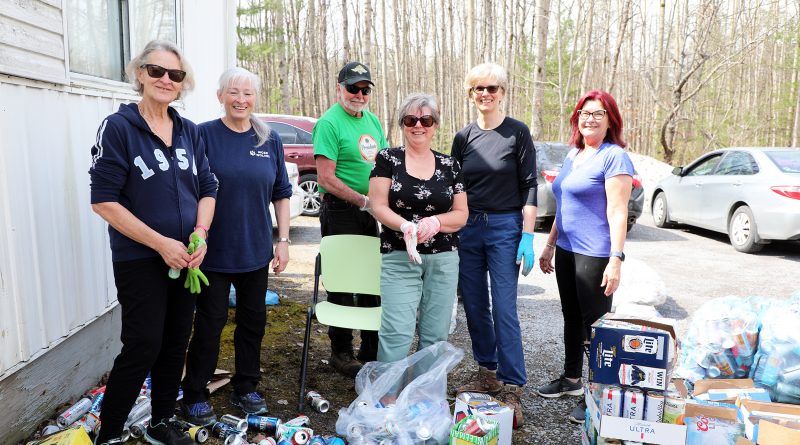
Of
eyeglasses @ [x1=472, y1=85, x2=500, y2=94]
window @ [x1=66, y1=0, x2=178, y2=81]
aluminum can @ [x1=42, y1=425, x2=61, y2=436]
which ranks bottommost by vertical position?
aluminum can @ [x1=42, y1=425, x2=61, y2=436]

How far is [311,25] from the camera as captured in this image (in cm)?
2084

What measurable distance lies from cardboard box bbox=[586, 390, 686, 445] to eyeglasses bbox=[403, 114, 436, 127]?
1674 mm

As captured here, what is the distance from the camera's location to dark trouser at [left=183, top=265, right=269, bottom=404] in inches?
112

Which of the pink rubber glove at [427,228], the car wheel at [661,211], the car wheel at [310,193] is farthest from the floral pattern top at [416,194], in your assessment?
the car wheel at [661,211]

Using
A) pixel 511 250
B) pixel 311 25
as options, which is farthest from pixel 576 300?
pixel 311 25

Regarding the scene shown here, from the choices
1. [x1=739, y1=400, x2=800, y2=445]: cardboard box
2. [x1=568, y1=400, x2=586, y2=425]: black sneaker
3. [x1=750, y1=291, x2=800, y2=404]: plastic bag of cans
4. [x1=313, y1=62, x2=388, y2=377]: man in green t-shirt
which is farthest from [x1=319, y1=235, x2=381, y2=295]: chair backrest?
[x1=750, y1=291, x2=800, y2=404]: plastic bag of cans

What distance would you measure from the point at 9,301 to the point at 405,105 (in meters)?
2.09

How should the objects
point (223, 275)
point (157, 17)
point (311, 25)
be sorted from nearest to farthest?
point (223, 275), point (157, 17), point (311, 25)

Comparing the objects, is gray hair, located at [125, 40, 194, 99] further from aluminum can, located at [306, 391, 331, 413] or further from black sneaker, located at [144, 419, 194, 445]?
aluminum can, located at [306, 391, 331, 413]

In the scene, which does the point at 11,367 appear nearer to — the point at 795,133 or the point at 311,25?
the point at 311,25

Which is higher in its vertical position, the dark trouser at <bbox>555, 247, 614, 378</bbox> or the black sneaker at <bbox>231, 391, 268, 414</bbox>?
the dark trouser at <bbox>555, 247, 614, 378</bbox>

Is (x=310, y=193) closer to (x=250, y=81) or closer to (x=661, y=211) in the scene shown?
(x=661, y=211)

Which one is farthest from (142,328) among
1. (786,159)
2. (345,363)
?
(786,159)

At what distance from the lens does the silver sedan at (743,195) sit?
7.30 meters
